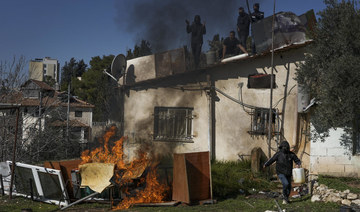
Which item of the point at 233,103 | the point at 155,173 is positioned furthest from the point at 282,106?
the point at 155,173

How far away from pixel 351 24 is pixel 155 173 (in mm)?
7511

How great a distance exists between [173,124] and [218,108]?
200cm

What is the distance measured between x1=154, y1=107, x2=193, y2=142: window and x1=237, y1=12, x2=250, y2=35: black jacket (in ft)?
13.5

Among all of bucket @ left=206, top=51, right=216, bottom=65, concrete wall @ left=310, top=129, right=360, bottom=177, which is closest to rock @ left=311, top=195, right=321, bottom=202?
concrete wall @ left=310, top=129, right=360, bottom=177

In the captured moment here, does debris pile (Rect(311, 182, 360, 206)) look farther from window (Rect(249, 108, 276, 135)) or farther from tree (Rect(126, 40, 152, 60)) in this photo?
tree (Rect(126, 40, 152, 60))

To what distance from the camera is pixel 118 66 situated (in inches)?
627

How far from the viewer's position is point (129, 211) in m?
9.03

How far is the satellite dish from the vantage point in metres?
15.6

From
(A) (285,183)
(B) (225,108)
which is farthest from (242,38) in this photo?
(A) (285,183)

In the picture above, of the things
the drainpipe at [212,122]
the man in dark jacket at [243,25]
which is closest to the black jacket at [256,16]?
the man in dark jacket at [243,25]

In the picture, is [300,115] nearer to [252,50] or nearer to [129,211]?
[252,50]

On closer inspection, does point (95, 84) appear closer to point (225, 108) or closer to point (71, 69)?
point (71, 69)

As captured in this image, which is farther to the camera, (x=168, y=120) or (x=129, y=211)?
(x=168, y=120)

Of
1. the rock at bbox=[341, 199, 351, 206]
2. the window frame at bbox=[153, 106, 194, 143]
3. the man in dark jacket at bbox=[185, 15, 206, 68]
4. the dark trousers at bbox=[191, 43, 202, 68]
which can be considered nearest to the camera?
the rock at bbox=[341, 199, 351, 206]
